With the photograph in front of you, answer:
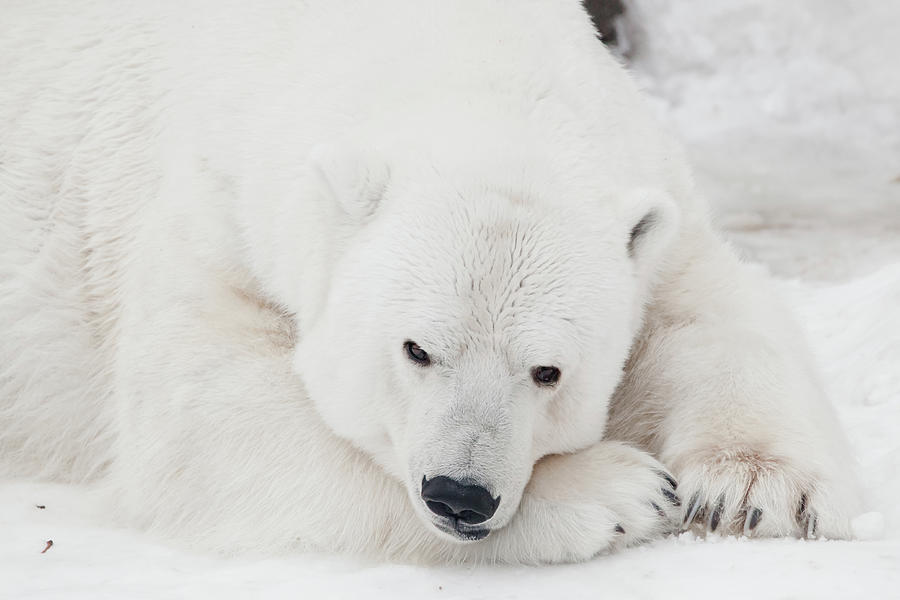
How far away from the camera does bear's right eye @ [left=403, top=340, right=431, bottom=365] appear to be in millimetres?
3039

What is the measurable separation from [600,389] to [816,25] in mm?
6982

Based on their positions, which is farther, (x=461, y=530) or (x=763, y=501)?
(x=763, y=501)

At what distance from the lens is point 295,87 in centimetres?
383

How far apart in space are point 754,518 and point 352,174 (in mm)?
1430

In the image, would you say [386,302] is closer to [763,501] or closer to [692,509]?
[692,509]

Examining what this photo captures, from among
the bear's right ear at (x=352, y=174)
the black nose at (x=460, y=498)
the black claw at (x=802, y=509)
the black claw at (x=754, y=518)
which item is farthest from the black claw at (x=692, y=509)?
the bear's right ear at (x=352, y=174)

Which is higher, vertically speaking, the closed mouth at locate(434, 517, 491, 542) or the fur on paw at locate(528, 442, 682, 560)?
the fur on paw at locate(528, 442, 682, 560)

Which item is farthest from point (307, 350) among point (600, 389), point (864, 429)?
point (864, 429)

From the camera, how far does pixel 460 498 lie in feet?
9.33

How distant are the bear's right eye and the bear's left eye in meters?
0.28

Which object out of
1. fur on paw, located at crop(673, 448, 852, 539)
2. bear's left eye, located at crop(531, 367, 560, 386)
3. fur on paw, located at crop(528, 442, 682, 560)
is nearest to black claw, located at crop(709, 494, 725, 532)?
fur on paw, located at crop(673, 448, 852, 539)

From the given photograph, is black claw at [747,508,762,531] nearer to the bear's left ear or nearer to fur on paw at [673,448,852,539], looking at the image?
fur on paw at [673,448,852,539]

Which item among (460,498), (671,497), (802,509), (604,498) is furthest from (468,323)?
(802,509)

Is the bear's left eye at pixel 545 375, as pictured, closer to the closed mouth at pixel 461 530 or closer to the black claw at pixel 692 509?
the closed mouth at pixel 461 530
